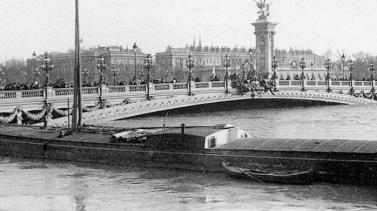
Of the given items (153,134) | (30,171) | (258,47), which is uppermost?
(258,47)

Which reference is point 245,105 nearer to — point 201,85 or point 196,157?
point 201,85

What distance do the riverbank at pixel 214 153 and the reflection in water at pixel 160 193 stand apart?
0.28 meters

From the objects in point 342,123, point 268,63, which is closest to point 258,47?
point 268,63

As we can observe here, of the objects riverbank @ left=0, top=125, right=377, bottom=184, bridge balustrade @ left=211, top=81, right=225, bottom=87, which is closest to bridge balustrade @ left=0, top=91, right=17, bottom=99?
riverbank @ left=0, top=125, right=377, bottom=184

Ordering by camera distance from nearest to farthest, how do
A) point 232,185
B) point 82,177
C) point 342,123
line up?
point 232,185
point 82,177
point 342,123

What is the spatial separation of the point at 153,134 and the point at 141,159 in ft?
3.02

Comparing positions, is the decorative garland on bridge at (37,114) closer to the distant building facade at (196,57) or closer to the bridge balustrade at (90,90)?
the bridge balustrade at (90,90)

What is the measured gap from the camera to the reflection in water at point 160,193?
43.7ft

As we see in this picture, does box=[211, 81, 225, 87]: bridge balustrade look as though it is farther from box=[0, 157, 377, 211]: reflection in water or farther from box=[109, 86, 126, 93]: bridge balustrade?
box=[0, 157, 377, 211]: reflection in water

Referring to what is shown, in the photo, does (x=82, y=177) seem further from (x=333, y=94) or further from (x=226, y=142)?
(x=333, y=94)

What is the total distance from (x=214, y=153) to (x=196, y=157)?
1.86 feet

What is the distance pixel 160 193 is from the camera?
14.9m

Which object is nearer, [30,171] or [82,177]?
[82,177]

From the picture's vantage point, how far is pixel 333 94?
45.6 metres
